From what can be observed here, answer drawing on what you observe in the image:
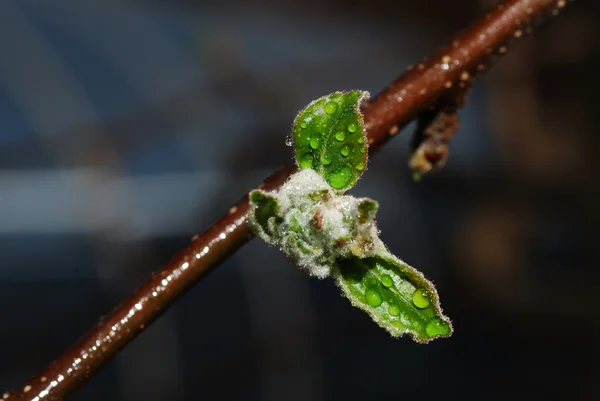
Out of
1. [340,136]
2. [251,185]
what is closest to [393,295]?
[340,136]

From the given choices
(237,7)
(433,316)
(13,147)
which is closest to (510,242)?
(237,7)

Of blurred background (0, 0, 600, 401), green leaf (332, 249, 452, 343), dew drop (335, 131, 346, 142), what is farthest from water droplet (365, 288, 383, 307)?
blurred background (0, 0, 600, 401)

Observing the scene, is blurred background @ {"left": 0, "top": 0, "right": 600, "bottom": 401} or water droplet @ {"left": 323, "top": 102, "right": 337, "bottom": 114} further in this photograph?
blurred background @ {"left": 0, "top": 0, "right": 600, "bottom": 401}

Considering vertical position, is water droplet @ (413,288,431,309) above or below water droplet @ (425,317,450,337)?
above

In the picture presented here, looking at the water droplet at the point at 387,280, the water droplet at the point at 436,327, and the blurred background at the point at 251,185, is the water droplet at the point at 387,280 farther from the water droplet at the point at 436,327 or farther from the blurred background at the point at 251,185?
the blurred background at the point at 251,185

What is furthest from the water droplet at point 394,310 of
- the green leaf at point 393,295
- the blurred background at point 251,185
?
the blurred background at point 251,185

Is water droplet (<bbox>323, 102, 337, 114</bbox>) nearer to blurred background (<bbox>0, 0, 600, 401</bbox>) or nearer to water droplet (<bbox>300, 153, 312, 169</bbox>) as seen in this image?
water droplet (<bbox>300, 153, 312, 169</bbox>)
